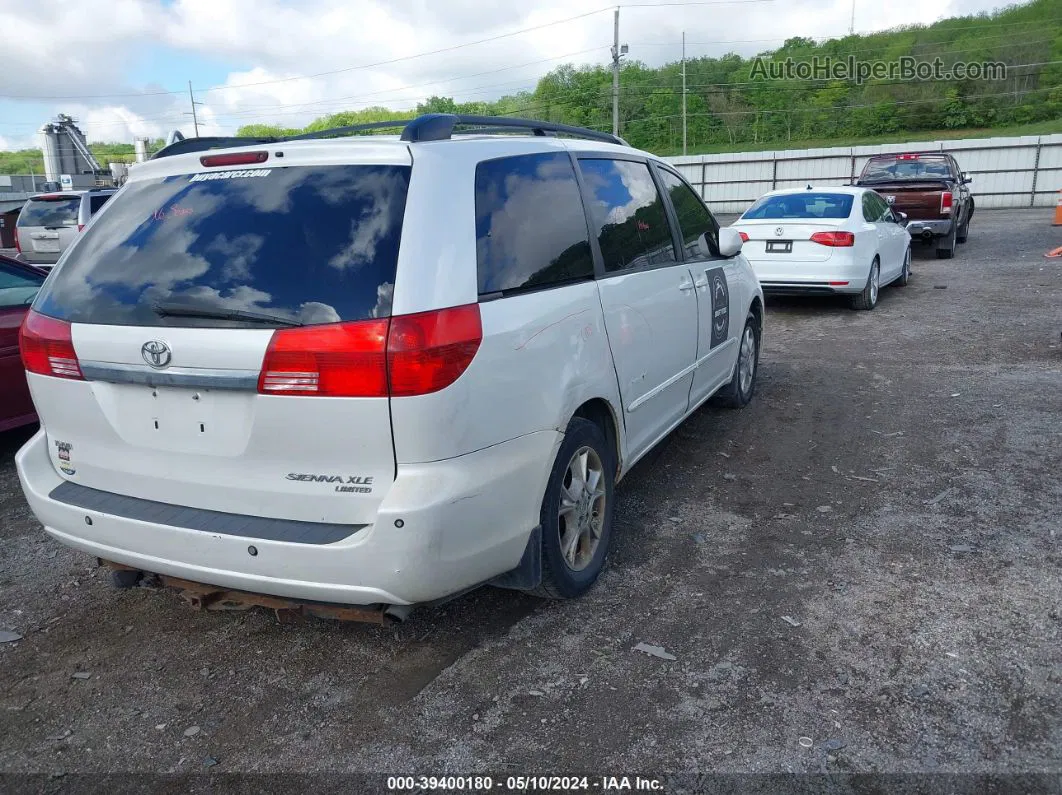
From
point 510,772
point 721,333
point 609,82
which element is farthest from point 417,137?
point 609,82

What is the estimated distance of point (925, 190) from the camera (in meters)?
15.4

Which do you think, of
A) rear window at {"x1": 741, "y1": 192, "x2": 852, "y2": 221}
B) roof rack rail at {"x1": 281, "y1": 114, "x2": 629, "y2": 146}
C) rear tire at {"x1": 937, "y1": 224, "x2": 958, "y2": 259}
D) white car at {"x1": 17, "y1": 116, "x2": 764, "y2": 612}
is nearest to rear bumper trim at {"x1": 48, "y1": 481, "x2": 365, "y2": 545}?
white car at {"x1": 17, "y1": 116, "x2": 764, "y2": 612}

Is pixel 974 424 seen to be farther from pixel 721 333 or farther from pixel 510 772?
pixel 510 772

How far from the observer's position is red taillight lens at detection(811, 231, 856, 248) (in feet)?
33.1

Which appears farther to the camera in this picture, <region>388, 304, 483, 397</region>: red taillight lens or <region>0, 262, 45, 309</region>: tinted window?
<region>0, 262, 45, 309</region>: tinted window

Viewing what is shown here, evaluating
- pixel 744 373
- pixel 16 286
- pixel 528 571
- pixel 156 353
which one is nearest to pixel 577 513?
pixel 528 571

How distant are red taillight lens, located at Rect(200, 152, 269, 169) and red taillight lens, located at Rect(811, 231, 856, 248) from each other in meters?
8.49

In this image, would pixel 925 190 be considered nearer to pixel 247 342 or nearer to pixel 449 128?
pixel 449 128

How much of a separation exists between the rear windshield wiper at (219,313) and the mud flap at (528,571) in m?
1.19

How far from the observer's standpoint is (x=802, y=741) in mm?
2709

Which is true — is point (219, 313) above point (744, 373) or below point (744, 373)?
above

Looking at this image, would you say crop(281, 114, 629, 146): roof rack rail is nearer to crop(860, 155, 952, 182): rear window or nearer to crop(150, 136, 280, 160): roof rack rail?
crop(150, 136, 280, 160): roof rack rail

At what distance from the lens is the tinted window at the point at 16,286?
5.86 metres

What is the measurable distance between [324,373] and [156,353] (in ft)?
2.05
